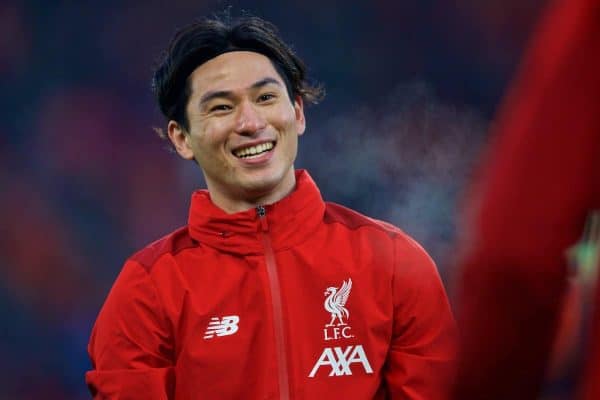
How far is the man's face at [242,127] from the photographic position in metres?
2.26

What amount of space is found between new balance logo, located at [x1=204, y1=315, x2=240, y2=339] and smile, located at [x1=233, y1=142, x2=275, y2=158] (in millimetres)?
386

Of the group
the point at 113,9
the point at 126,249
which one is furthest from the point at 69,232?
the point at 113,9

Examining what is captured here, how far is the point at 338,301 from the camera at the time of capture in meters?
2.16

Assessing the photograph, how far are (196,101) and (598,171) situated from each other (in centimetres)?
169

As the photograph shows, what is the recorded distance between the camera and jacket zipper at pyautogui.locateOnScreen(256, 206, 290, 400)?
2.06 metres

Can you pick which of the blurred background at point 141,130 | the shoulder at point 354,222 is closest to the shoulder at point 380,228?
the shoulder at point 354,222

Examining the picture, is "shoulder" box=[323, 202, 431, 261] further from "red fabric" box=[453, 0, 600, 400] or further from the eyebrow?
"red fabric" box=[453, 0, 600, 400]

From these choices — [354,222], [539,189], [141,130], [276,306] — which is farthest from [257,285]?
[141,130]

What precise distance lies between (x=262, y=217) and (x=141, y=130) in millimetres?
1548

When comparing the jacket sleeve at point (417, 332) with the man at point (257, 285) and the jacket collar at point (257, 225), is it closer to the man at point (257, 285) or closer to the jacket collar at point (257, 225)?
the man at point (257, 285)

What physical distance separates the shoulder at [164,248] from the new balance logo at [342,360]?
0.42 meters

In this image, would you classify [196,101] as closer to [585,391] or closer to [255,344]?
[255,344]

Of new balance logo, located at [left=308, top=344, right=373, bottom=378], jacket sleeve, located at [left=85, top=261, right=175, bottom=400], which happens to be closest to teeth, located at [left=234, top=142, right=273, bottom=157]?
jacket sleeve, located at [left=85, top=261, right=175, bottom=400]

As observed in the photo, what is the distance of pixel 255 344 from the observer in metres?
2.11
